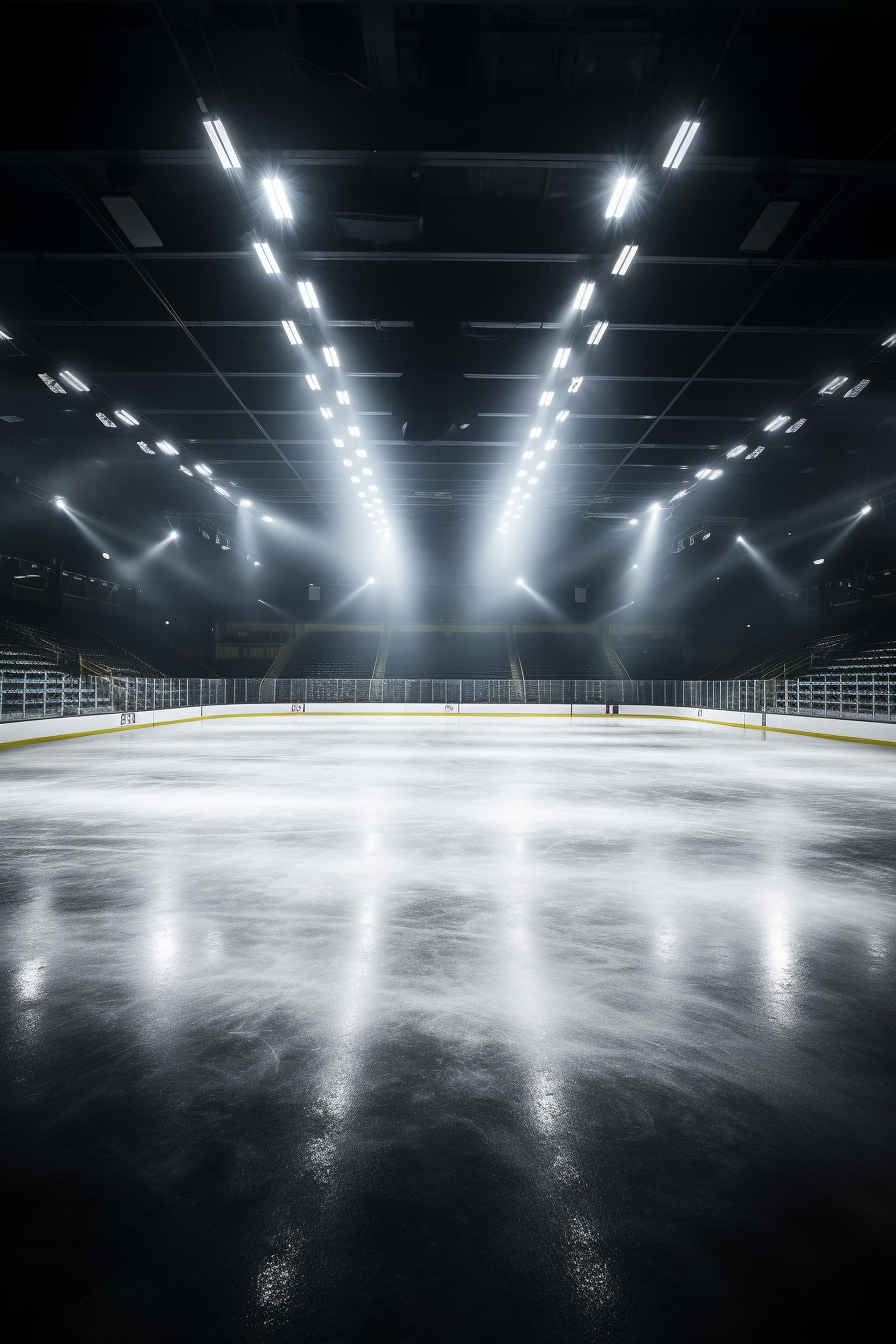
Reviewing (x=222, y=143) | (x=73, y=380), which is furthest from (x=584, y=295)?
(x=73, y=380)

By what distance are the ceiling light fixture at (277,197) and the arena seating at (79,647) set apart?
641 inches

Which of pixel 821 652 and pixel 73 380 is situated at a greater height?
pixel 73 380

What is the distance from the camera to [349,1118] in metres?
2.57

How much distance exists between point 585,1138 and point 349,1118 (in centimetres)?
83

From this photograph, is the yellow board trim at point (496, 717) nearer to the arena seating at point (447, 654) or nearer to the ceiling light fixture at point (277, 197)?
the arena seating at point (447, 654)

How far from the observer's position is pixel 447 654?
47656mm

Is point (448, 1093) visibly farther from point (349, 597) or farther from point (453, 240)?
point (349, 597)

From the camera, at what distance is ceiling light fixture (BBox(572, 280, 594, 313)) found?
11.6 meters

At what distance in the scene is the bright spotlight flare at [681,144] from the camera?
792 centimetres

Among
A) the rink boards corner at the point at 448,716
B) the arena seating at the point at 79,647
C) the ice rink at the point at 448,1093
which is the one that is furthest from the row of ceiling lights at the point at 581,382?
the arena seating at the point at 79,647

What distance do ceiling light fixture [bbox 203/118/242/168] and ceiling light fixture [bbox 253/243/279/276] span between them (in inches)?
76.3

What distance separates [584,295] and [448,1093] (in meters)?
12.3

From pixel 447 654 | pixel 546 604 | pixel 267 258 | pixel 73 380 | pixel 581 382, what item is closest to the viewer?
pixel 267 258

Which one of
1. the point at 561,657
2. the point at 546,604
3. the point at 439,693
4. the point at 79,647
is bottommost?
the point at 439,693
